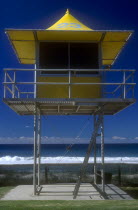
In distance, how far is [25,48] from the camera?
50.2 feet

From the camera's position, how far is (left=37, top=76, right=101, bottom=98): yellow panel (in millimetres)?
13844

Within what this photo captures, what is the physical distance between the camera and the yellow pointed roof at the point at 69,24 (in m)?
14.3

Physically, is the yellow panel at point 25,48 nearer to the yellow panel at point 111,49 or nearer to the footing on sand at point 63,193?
the yellow panel at point 111,49

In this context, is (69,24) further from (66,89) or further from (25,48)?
(66,89)

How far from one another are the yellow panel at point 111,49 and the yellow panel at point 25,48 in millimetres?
3190

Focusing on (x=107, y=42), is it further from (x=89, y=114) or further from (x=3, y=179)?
(x=3, y=179)

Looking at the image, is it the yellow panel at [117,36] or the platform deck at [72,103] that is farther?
the yellow panel at [117,36]

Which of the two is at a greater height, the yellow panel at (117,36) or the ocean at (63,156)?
the yellow panel at (117,36)

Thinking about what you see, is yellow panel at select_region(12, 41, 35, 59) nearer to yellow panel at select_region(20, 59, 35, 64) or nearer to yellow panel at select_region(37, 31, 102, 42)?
yellow panel at select_region(20, 59, 35, 64)

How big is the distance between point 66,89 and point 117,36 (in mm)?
3084

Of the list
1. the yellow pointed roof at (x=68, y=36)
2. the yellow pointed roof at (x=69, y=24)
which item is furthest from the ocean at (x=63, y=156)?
the yellow pointed roof at (x=69, y=24)

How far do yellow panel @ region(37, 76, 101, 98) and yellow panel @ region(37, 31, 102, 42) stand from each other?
167 cm

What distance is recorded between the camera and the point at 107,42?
14586 millimetres

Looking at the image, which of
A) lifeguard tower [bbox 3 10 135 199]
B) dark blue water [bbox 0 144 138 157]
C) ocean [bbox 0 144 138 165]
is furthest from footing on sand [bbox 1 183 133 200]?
dark blue water [bbox 0 144 138 157]
